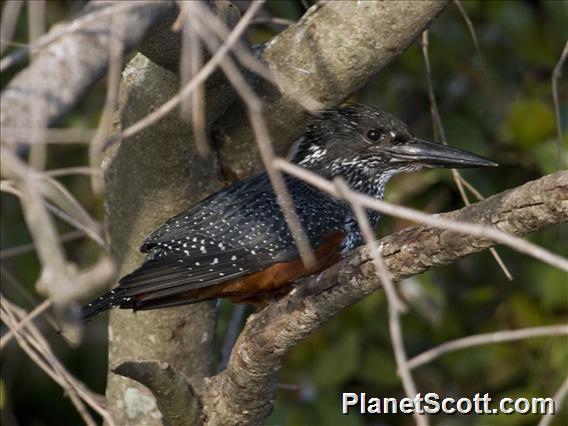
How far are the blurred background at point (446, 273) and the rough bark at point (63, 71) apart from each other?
8.12ft

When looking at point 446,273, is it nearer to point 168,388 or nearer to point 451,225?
point 168,388

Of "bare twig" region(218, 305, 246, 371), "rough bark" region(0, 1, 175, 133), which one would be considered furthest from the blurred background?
"rough bark" region(0, 1, 175, 133)

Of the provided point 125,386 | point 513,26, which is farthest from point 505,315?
point 125,386

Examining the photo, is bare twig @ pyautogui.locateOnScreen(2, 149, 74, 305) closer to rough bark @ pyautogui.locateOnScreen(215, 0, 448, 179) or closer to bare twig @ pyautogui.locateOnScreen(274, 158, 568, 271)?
bare twig @ pyautogui.locateOnScreen(274, 158, 568, 271)

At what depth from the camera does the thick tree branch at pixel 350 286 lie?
2.55 m

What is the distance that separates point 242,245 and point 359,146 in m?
0.80

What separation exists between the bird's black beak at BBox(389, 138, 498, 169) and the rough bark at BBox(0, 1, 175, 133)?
2.07 metres

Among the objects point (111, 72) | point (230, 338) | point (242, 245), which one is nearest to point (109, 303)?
point (242, 245)

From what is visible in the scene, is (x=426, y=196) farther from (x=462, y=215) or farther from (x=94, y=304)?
(x=462, y=215)

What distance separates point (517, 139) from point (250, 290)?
158cm

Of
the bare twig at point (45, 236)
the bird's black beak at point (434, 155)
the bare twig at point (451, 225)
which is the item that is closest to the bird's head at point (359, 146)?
the bird's black beak at point (434, 155)

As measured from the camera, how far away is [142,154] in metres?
3.66

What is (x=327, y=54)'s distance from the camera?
365 centimetres

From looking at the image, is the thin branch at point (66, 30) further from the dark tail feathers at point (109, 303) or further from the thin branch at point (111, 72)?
the dark tail feathers at point (109, 303)
